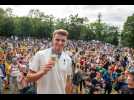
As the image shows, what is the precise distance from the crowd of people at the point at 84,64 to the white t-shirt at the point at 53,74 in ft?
2.67

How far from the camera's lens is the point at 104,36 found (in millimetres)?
4629

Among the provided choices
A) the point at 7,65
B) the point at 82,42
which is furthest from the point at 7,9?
the point at 82,42

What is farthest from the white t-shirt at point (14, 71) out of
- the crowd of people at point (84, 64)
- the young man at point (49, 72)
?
the young man at point (49, 72)

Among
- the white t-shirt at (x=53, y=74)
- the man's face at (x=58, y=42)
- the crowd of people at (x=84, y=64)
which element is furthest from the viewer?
the crowd of people at (x=84, y=64)

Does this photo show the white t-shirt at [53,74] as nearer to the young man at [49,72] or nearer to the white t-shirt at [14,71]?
the young man at [49,72]

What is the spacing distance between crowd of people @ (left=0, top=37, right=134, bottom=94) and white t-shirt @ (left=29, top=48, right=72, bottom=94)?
0.81m

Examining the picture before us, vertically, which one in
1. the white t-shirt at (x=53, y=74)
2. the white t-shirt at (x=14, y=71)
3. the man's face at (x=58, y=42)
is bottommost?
the white t-shirt at (x=14, y=71)

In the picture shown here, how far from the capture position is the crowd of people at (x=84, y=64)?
4.13 metres

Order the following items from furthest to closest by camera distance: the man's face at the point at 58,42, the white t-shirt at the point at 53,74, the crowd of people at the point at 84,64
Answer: the crowd of people at the point at 84,64 → the man's face at the point at 58,42 → the white t-shirt at the point at 53,74

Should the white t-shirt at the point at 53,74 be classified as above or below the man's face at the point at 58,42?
below

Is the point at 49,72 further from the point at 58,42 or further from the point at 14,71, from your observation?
the point at 14,71

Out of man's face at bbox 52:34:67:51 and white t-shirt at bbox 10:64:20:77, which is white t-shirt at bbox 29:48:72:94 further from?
white t-shirt at bbox 10:64:20:77

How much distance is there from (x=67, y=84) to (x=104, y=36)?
5.60 ft

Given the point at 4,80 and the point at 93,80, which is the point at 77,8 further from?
the point at 4,80
